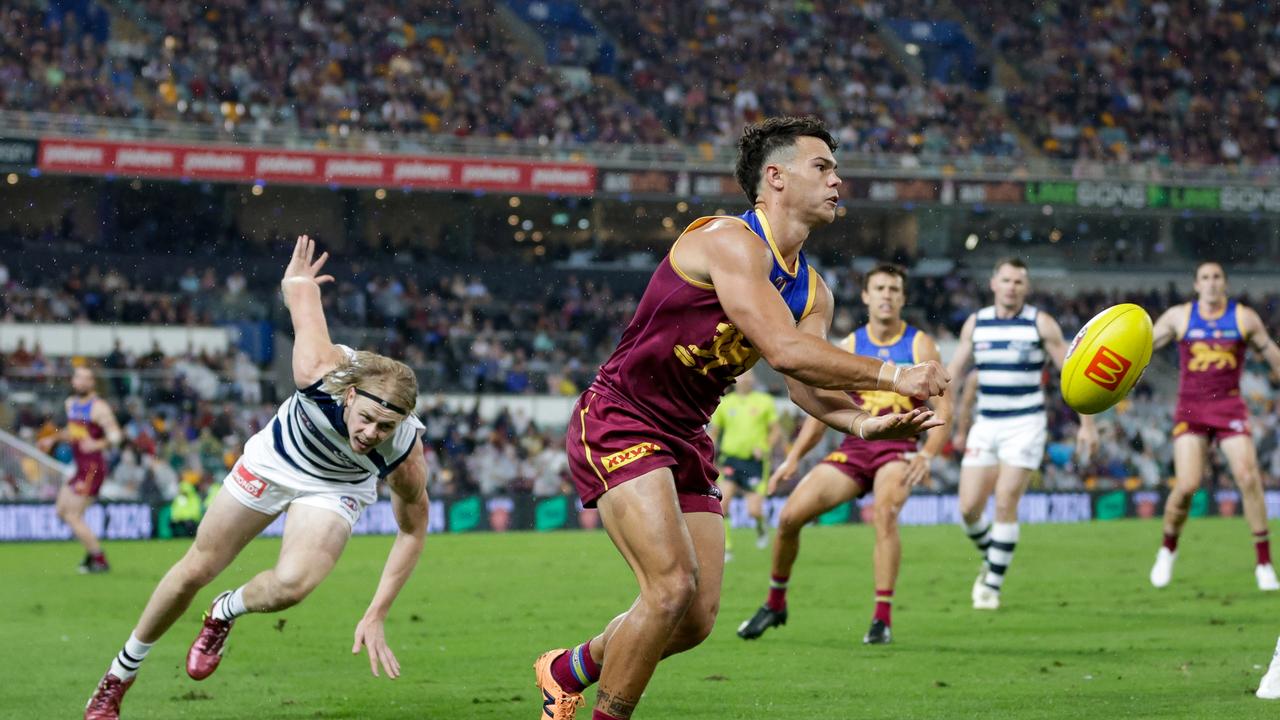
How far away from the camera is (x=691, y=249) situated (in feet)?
18.2

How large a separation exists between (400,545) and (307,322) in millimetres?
1133

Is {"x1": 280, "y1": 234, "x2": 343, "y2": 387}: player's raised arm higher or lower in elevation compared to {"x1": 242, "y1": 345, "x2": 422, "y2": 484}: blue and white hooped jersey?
higher

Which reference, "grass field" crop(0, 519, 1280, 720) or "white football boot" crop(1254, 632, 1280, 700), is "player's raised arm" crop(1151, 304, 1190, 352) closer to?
"grass field" crop(0, 519, 1280, 720)

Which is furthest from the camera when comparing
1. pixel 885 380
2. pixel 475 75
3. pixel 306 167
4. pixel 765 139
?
pixel 475 75

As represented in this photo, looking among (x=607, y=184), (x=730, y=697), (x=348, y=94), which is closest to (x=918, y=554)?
(x=730, y=697)

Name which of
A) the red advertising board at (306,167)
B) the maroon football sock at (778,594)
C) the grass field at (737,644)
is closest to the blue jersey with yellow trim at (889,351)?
the maroon football sock at (778,594)

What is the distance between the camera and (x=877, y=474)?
10.0m

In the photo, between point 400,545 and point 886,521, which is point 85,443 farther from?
point 400,545

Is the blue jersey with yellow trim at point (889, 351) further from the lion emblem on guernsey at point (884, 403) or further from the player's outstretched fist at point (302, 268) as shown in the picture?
the player's outstretched fist at point (302, 268)

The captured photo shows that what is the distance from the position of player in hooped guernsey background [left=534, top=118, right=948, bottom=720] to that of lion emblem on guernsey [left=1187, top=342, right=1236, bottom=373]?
25.2 ft

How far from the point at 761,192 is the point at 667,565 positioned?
5.00 ft

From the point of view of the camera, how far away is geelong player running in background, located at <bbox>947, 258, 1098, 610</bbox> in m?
11.4

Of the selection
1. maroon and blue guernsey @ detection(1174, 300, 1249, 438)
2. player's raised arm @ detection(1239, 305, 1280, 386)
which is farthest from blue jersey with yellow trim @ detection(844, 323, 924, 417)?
player's raised arm @ detection(1239, 305, 1280, 386)

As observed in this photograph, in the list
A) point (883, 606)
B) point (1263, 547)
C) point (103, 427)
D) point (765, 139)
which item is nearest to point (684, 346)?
point (765, 139)
